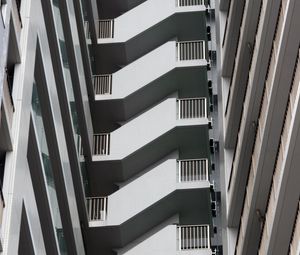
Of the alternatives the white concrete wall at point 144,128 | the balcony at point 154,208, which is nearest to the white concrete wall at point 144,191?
the balcony at point 154,208

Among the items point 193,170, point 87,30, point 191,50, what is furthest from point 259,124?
point 191,50

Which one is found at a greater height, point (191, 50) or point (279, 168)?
point (279, 168)

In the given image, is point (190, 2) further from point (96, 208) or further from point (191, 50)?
point (96, 208)

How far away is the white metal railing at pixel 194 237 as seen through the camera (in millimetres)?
46188

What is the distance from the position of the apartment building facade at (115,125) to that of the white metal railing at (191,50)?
2.0 inches

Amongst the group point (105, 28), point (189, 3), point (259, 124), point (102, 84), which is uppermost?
point (259, 124)

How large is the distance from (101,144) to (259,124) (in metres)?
12.4

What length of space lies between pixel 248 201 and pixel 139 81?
13011mm

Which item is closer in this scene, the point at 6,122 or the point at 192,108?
the point at 6,122

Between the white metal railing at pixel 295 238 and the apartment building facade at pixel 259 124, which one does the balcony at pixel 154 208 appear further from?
the white metal railing at pixel 295 238

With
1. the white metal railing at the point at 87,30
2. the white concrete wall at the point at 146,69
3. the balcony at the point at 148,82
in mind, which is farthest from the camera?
the white concrete wall at the point at 146,69

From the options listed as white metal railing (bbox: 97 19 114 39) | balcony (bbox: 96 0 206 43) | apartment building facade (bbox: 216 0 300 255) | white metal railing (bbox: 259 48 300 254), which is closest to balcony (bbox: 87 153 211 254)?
A: apartment building facade (bbox: 216 0 300 255)

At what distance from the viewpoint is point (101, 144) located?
159ft

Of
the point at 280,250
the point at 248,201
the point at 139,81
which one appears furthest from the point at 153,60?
the point at 280,250
